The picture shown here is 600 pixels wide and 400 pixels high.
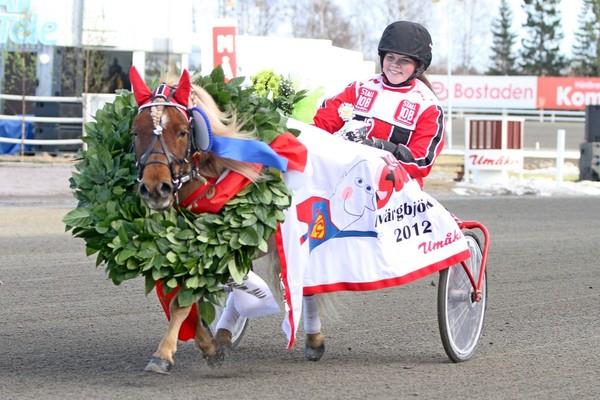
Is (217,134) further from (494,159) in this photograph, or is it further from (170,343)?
(494,159)

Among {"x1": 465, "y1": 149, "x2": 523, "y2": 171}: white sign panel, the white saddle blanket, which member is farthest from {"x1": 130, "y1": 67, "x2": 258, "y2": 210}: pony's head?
{"x1": 465, "y1": 149, "x2": 523, "y2": 171}: white sign panel

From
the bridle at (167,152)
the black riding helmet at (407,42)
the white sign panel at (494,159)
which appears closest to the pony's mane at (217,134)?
the bridle at (167,152)

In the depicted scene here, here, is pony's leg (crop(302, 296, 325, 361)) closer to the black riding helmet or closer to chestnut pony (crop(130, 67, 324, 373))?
chestnut pony (crop(130, 67, 324, 373))

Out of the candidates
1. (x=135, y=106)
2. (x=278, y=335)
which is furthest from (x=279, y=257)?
(x=278, y=335)

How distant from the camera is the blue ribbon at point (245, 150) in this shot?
5.87 meters

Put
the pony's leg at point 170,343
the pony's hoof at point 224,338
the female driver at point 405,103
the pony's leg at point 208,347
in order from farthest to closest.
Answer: the female driver at point 405,103 → the pony's hoof at point 224,338 → the pony's leg at point 208,347 → the pony's leg at point 170,343

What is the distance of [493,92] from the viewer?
175ft

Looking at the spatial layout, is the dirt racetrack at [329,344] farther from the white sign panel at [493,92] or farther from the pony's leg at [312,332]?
the white sign panel at [493,92]

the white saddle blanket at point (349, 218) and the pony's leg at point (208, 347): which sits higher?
the white saddle blanket at point (349, 218)

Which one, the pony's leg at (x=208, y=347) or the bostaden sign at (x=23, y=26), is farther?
the bostaden sign at (x=23, y=26)

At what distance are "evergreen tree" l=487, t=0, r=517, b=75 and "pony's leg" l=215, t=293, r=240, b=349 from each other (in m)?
81.1

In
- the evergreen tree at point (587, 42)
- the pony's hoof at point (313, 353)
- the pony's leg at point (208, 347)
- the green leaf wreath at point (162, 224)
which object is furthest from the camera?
the evergreen tree at point (587, 42)

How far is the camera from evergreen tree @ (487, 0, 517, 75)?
86.7 metres

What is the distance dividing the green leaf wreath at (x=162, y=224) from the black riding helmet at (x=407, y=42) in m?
1.17
